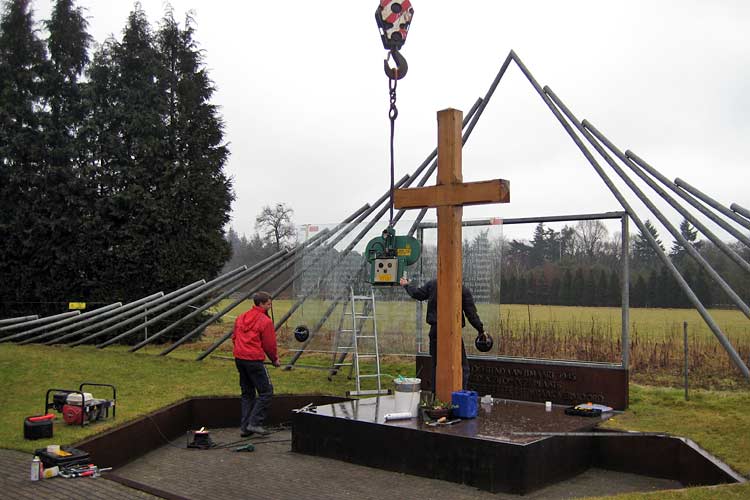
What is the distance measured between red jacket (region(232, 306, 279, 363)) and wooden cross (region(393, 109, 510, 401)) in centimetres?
229

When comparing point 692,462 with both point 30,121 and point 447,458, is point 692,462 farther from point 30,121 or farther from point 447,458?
point 30,121

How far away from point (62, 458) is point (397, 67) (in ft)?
18.7

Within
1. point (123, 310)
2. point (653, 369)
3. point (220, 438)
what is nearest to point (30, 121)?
point (123, 310)

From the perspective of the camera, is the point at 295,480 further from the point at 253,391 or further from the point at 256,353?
the point at 253,391

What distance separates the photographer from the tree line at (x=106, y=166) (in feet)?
65.4

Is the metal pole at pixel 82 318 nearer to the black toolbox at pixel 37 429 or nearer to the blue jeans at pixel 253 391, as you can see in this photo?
the blue jeans at pixel 253 391

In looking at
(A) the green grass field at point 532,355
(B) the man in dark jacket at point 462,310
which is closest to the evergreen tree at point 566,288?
(A) the green grass field at point 532,355

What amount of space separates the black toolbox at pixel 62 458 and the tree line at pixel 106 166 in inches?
531

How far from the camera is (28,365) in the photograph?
13094 mm

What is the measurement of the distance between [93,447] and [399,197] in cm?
465

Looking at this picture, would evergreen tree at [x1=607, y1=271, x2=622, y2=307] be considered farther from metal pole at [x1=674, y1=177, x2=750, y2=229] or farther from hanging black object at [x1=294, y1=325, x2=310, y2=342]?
hanging black object at [x1=294, y1=325, x2=310, y2=342]

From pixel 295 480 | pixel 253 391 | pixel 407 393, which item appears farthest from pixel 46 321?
pixel 295 480

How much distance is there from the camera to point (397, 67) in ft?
28.6

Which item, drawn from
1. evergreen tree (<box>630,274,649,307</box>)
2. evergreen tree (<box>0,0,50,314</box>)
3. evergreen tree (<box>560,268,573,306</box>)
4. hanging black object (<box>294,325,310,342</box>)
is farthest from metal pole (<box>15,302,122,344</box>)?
evergreen tree (<box>630,274,649,307</box>)
